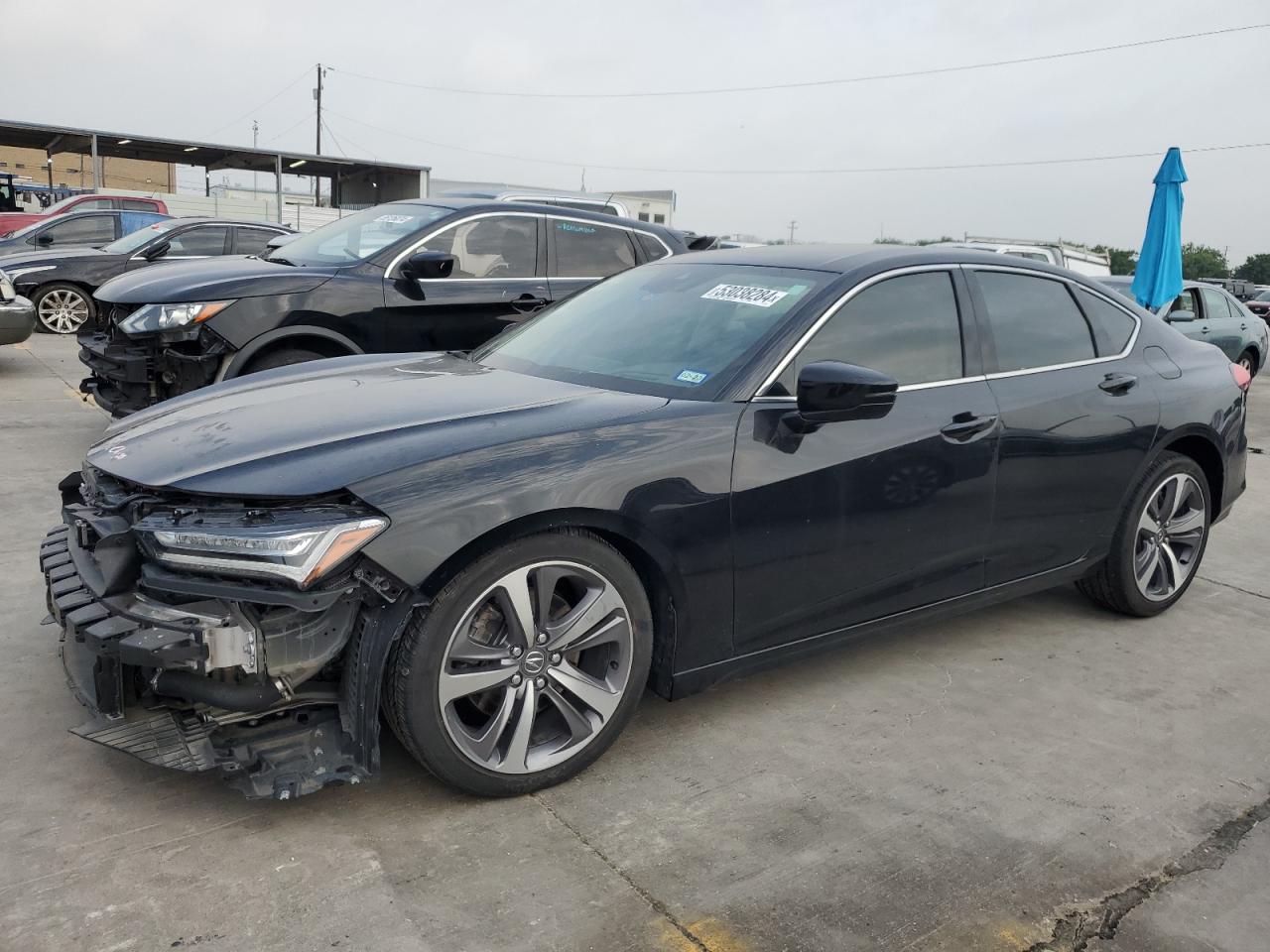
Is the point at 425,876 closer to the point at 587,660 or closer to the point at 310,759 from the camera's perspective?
the point at 310,759

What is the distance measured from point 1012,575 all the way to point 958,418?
2.34 ft

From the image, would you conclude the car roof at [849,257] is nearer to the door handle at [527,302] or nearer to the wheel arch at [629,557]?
the wheel arch at [629,557]

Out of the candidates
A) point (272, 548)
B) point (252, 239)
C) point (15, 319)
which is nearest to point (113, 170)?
point (252, 239)

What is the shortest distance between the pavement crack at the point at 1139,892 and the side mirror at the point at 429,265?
481 centimetres

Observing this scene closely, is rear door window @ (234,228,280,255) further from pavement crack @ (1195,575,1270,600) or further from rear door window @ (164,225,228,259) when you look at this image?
pavement crack @ (1195,575,1270,600)

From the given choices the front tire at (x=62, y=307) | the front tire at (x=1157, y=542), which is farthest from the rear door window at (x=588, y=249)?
the front tire at (x=62, y=307)

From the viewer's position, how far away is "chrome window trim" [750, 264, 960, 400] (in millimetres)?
3316

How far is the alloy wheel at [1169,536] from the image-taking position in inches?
179

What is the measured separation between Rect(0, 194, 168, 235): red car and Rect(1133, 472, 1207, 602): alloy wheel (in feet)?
51.4

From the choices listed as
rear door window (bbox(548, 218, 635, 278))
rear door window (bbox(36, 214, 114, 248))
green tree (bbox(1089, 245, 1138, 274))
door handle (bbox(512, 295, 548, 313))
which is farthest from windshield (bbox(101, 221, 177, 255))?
green tree (bbox(1089, 245, 1138, 274))

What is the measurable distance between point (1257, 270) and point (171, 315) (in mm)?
82560

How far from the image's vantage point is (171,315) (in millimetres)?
6043

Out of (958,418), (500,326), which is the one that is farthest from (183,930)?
(500,326)

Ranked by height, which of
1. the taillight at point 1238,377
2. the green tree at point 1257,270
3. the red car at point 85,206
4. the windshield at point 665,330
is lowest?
the taillight at point 1238,377
